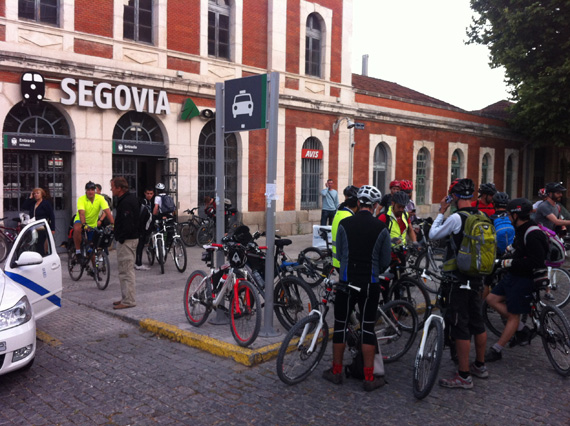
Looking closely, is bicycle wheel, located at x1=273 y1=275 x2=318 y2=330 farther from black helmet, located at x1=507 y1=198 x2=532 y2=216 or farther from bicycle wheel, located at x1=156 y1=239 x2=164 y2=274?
bicycle wheel, located at x1=156 y1=239 x2=164 y2=274

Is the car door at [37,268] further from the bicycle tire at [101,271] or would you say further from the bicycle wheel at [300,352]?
the bicycle wheel at [300,352]

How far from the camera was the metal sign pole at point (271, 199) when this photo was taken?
233 inches

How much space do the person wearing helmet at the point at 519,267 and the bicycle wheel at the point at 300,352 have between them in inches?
79.7

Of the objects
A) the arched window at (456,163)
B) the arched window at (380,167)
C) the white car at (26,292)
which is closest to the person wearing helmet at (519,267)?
the white car at (26,292)

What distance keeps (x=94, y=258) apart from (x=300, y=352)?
19.1ft

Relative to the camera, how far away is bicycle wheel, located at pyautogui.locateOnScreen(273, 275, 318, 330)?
6098mm

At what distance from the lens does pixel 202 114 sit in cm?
1591

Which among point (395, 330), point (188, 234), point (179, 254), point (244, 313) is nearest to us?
point (395, 330)

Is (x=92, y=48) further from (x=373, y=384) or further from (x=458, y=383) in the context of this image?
(x=458, y=383)

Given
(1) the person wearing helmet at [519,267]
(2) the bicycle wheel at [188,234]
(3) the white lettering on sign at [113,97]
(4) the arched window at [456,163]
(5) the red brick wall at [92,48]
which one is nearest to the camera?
(1) the person wearing helmet at [519,267]

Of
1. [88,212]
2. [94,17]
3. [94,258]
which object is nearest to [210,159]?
[94,17]

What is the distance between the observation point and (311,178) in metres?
19.8

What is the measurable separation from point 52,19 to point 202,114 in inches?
187

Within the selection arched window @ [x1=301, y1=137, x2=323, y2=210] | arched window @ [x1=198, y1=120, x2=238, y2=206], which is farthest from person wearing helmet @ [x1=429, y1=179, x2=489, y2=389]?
arched window @ [x1=301, y1=137, x2=323, y2=210]
